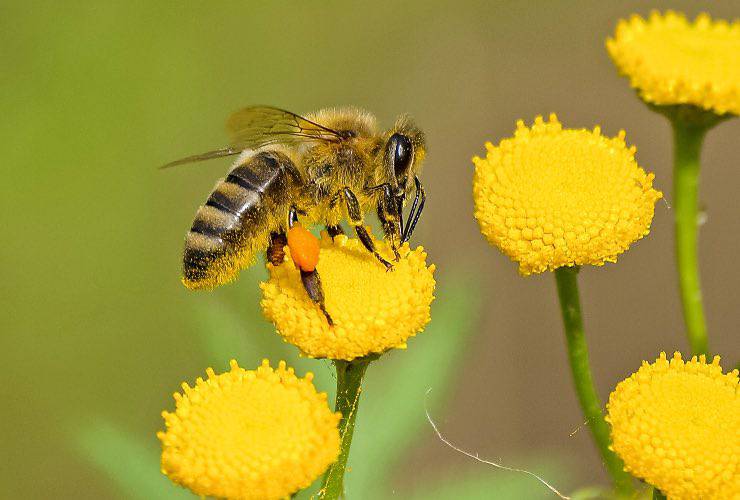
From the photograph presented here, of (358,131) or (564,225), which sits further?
(358,131)

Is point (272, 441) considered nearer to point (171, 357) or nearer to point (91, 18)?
point (171, 357)

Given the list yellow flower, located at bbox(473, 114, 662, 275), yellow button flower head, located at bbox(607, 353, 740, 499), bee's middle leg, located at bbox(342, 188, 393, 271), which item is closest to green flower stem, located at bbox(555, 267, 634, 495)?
yellow flower, located at bbox(473, 114, 662, 275)

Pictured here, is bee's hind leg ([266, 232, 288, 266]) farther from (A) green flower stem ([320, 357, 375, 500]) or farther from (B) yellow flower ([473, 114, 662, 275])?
(B) yellow flower ([473, 114, 662, 275])

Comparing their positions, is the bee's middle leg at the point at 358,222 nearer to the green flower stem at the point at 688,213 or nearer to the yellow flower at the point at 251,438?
the yellow flower at the point at 251,438

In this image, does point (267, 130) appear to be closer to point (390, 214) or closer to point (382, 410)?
point (390, 214)

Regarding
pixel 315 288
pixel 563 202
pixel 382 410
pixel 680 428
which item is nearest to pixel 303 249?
pixel 315 288

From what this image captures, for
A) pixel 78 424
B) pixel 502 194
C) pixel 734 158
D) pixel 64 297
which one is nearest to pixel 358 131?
pixel 502 194
